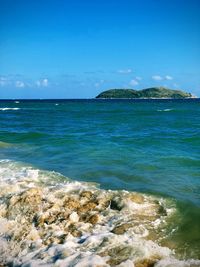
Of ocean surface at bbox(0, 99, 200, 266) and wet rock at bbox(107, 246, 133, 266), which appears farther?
ocean surface at bbox(0, 99, 200, 266)

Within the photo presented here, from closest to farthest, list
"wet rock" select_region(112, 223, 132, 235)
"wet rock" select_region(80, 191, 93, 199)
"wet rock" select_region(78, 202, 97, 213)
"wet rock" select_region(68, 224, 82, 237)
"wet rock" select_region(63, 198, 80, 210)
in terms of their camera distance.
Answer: "wet rock" select_region(68, 224, 82, 237), "wet rock" select_region(112, 223, 132, 235), "wet rock" select_region(78, 202, 97, 213), "wet rock" select_region(63, 198, 80, 210), "wet rock" select_region(80, 191, 93, 199)

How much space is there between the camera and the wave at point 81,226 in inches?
302

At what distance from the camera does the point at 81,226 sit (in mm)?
9234

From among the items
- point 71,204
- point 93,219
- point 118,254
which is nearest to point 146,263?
point 118,254

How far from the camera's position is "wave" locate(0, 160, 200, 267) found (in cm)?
768

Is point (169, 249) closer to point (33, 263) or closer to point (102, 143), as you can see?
point (33, 263)

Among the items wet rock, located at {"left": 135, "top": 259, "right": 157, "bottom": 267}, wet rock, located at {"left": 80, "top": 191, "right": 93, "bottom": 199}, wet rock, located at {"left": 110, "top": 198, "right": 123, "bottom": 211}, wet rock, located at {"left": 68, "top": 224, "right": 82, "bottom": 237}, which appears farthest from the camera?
wet rock, located at {"left": 80, "top": 191, "right": 93, "bottom": 199}

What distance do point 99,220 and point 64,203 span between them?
1635 millimetres

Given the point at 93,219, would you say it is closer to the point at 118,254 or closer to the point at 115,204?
the point at 115,204

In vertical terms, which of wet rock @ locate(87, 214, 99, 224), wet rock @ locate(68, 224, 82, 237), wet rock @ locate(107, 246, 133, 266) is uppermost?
wet rock @ locate(87, 214, 99, 224)

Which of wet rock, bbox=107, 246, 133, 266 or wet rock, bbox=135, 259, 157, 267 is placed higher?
wet rock, bbox=107, 246, 133, 266

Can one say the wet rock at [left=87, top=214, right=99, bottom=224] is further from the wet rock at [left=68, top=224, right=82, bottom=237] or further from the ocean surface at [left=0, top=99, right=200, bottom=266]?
the ocean surface at [left=0, top=99, right=200, bottom=266]

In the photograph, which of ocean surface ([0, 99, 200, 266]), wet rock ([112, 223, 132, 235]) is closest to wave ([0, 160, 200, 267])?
wet rock ([112, 223, 132, 235])

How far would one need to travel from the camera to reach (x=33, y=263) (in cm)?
751
